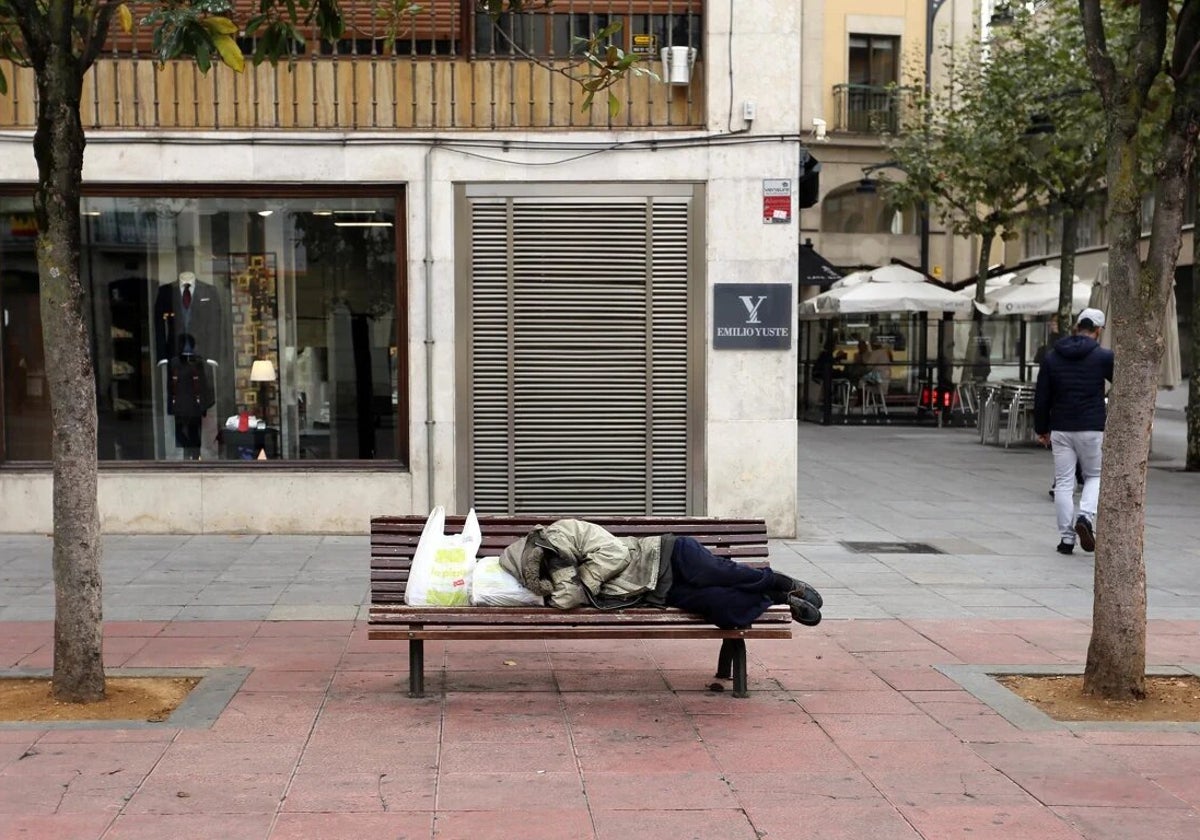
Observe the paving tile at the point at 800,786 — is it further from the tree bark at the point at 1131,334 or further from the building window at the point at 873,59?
the building window at the point at 873,59

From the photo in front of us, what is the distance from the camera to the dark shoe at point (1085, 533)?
11.0 m

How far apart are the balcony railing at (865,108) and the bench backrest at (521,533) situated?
34.3m

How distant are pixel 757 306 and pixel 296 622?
5.12 meters

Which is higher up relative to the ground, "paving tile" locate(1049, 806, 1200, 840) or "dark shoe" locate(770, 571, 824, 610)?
"dark shoe" locate(770, 571, 824, 610)

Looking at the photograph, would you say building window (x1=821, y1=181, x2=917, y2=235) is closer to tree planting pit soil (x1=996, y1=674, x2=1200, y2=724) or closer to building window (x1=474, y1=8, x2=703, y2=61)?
building window (x1=474, y1=8, x2=703, y2=61)

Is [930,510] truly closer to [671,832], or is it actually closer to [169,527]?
[169,527]

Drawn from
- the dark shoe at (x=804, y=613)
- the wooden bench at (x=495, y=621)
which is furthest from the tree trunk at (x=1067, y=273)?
the wooden bench at (x=495, y=621)

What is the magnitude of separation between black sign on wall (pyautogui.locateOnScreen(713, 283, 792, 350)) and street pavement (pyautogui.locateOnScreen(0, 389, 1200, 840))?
2.39 meters

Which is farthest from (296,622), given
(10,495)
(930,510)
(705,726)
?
(930,510)

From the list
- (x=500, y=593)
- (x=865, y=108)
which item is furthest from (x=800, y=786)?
(x=865, y=108)

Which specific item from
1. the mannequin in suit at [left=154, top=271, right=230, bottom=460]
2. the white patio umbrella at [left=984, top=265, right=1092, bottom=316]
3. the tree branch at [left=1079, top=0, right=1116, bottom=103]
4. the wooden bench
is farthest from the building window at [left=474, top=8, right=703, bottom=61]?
the white patio umbrella at [left=984, top=265, right=1092, bottom=316]

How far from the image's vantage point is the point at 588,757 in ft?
18.5

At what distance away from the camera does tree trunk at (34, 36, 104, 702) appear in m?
6.30

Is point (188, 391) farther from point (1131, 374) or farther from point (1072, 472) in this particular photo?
point (1131, 374)
